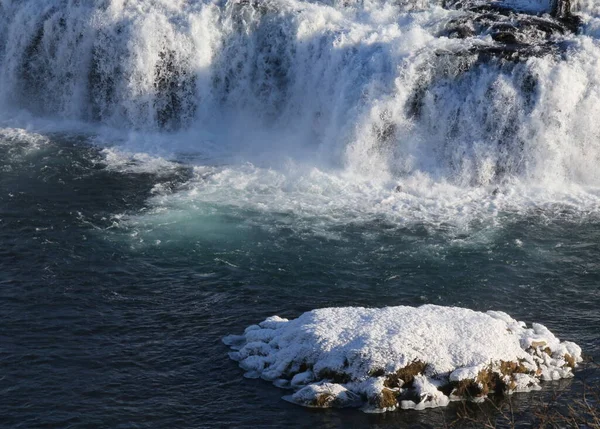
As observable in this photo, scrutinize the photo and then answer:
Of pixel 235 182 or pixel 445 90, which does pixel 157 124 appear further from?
pixel 445 90

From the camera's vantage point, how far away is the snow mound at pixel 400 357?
2012 cm

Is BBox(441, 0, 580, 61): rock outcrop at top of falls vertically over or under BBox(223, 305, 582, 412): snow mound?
over

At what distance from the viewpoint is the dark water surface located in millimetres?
20281

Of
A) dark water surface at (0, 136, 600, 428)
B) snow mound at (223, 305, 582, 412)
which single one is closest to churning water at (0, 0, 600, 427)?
dark water surface at (0, 136, 600, 428)

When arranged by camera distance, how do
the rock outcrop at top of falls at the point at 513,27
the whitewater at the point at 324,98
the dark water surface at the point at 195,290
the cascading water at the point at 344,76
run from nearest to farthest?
1. the dark water surface at the point at 195,290
2. the whitewater at the point at 324,98
3. the cascading water at the point at 344,76
4. the rock outcrop at top of falls at the point at 513,27

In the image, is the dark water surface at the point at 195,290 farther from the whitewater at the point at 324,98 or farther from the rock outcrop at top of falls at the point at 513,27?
the rock outcrop at top of falls at the point at 513,27

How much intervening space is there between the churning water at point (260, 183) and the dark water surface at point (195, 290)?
2.7 inches

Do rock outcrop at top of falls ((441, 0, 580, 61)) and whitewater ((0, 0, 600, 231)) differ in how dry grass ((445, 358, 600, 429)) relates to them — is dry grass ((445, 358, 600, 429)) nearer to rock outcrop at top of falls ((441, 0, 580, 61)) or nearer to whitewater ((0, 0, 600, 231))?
whitewater ((0, 0, 600, 231))

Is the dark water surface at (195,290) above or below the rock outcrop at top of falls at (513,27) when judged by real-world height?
below

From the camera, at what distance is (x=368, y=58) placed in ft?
115

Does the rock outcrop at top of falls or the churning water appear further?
the rock outcrop at top of falls

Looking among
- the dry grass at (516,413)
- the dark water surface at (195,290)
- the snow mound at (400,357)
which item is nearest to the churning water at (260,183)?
the dark water surface at (195,290)

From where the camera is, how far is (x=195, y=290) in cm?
2550

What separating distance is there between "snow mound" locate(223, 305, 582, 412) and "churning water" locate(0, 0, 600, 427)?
0.50m
